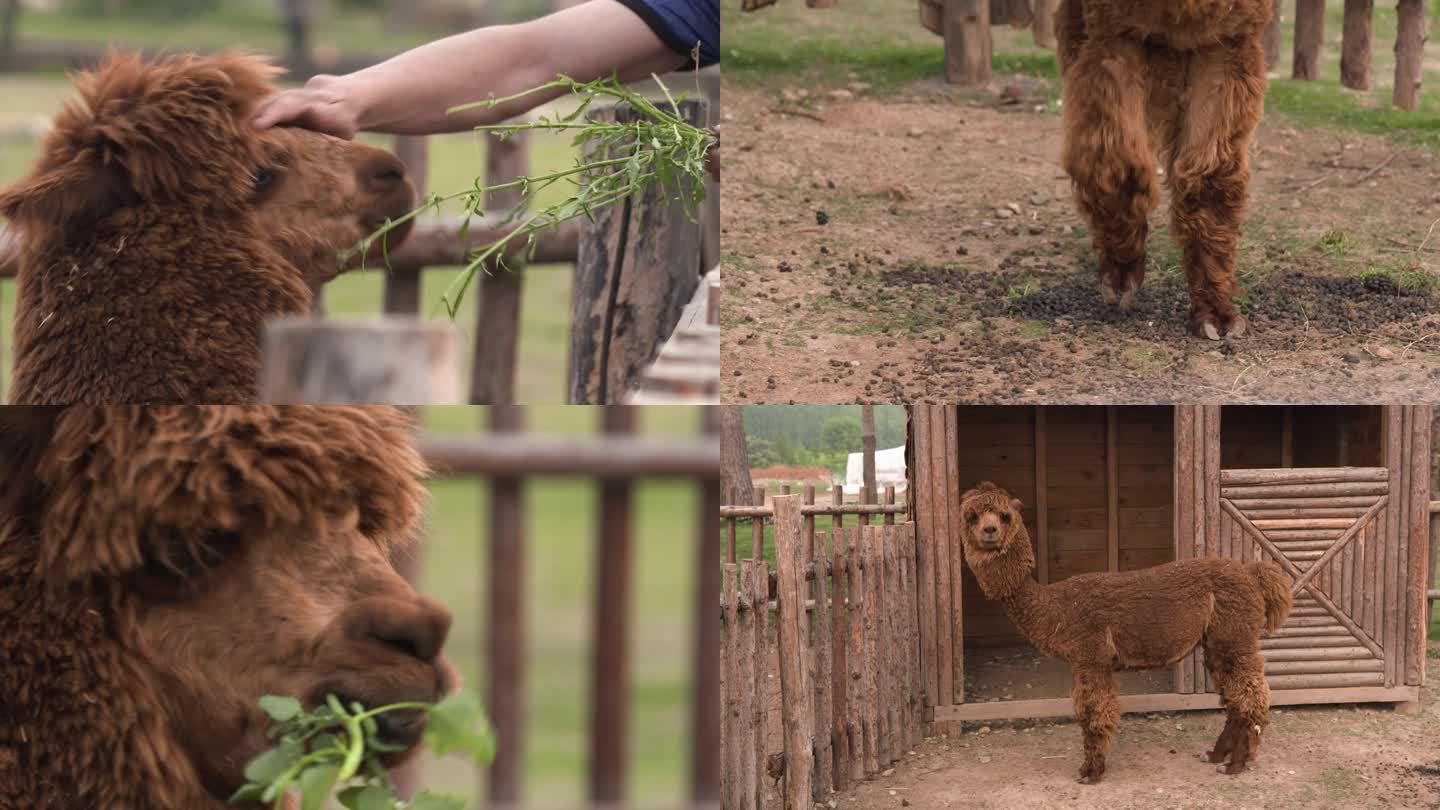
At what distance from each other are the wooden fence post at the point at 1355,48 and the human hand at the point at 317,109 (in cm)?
463

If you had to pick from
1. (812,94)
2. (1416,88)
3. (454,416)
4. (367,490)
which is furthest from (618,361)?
(1416,88)

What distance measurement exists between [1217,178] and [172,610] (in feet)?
9.87

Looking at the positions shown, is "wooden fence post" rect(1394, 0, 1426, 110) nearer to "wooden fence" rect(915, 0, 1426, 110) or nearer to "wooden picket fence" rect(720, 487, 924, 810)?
"wooden fence" rect(915, 0, 1426, 110)

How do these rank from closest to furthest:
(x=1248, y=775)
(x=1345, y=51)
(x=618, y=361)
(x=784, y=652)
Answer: (x=618, y=361) < (x=784, y=652) < (x=1248, y=775) < (x=1345, y=51)

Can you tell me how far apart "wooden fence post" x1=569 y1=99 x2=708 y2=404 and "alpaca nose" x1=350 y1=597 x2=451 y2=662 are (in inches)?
60.8

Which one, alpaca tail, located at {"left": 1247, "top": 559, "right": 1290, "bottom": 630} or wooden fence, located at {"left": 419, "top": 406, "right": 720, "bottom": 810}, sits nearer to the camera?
wooden fence, located at {"left": 419, "top": 406, "right": 720, "bottom": 810}

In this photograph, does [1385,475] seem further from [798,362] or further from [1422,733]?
[798,362]

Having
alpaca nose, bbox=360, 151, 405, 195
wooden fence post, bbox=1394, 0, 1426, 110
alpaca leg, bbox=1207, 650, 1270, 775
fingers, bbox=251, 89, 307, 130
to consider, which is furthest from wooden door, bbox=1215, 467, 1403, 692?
fingers, bbox=251, 89, 307, 130

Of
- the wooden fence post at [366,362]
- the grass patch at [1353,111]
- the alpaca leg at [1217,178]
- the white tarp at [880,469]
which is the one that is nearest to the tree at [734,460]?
the white tarp at [880,469]

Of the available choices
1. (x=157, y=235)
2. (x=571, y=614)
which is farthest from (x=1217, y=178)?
(x=571, y=614)

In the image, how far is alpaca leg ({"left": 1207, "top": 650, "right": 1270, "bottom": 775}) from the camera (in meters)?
4.40

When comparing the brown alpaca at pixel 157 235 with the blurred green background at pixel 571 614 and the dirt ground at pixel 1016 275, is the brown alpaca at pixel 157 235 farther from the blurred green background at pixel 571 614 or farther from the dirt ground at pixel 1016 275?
the dirt ground at pixel 1016 275

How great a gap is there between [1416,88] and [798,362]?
3248mm

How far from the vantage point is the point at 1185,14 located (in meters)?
3.33
